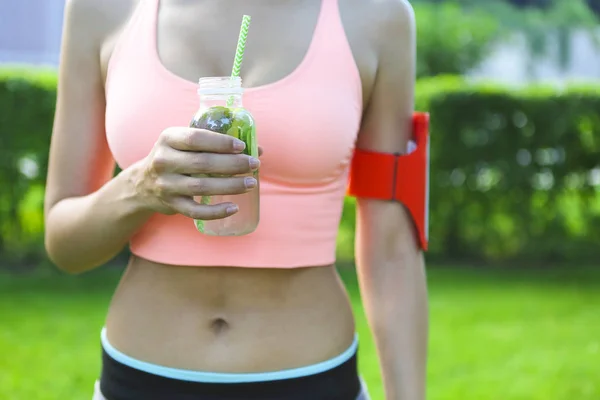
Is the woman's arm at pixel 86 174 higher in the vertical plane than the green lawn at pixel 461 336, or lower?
higher

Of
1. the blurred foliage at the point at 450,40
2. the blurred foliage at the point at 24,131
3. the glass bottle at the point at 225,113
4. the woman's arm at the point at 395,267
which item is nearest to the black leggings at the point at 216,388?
the woman's arm at the point at 395,267

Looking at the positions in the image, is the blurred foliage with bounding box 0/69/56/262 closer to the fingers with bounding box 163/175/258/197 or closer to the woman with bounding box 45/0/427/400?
the woman with bounding box 45/0/427/400

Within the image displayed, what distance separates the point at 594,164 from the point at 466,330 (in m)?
3.33

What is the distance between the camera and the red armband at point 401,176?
5.72 feet

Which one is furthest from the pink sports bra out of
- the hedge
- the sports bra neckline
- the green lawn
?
the hedge

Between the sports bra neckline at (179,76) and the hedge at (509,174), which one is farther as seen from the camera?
the hedge at (509,174)

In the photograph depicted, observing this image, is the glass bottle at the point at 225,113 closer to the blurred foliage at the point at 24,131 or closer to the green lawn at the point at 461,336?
the green lawn at the point at 461,336

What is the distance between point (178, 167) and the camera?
132 cm

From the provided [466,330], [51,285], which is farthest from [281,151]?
[51,285]

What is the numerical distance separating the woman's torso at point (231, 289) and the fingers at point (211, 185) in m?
0.30

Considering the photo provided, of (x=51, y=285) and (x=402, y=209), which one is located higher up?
(x=402, y=209)

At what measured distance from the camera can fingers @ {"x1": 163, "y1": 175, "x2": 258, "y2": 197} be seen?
1.31m

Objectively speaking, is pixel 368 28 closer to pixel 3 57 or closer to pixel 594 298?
pixel 594 298

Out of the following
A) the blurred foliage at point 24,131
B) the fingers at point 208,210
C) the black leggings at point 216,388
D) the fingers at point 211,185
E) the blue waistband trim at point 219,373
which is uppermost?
the fingers at point 211,185
